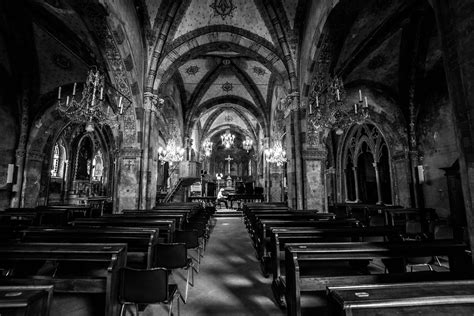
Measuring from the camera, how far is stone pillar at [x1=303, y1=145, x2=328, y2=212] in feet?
27.8

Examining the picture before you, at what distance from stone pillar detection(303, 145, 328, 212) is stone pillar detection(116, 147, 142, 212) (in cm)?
647

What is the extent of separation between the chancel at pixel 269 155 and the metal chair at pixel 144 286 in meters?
0.01

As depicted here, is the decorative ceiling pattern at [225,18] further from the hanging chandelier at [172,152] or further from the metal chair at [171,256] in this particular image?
the metal chair at [171,256]

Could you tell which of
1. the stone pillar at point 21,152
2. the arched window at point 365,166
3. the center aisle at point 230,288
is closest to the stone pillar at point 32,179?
the stone pillar at point 21,152

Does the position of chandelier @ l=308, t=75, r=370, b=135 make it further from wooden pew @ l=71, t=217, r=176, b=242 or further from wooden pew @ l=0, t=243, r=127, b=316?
wooden pew @ l=0, t=243, r=127, b=316

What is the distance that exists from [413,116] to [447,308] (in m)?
11.5

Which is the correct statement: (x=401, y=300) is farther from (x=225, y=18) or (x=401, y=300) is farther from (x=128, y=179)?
(x=225, y=18)

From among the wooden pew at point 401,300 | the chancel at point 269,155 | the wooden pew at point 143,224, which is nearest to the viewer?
the wooden pew at point 401,300

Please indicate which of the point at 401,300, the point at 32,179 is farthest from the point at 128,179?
the point at 401,300

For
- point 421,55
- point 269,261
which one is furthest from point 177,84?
point 269,261

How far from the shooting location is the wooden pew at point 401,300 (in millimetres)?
1274

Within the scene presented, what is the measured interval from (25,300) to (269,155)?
48.2 ft

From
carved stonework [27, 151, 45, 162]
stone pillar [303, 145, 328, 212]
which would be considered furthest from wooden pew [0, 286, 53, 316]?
carved stonework [27, 151, 45, 162]

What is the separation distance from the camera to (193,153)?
19.6m
